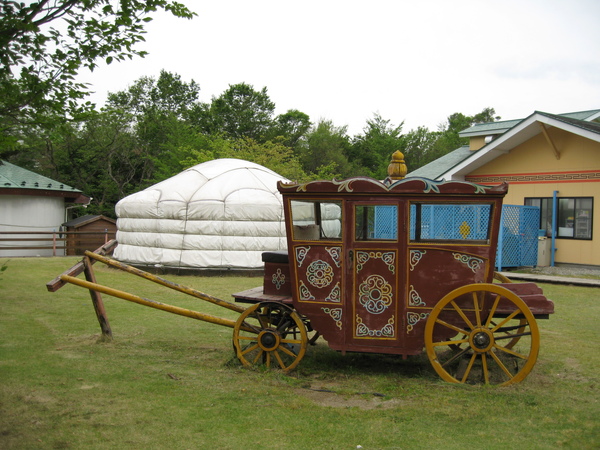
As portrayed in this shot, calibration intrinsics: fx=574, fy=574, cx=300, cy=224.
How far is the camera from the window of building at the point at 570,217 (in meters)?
14.2

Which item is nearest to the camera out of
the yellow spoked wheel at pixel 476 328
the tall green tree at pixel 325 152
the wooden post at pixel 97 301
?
the yellow spoked wheel at pixel 476 328

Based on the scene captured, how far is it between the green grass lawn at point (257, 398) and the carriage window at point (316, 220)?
1.26 m

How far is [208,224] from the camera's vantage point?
13781mm

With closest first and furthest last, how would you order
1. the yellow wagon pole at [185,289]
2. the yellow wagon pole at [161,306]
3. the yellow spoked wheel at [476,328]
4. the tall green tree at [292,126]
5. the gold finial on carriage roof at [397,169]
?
the yellow spoked wheel at [476,328] < the gold finial on carriage roof at [397,169] < the yellow wagon pole at [161,306] < the yellow wagon pole at [185,289] < the tall green tree at [292,126]

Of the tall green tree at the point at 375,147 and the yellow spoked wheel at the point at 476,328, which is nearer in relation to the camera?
the yellow spoked wheel at the point at 476,328

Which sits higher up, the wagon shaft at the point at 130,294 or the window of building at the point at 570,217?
the window of building at the point at 570,217

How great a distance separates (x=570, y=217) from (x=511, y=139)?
2.50 meters

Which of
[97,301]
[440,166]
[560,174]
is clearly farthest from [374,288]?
[440,166]

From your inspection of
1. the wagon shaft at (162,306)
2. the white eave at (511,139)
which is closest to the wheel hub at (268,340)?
the wagon shaft at (162,306)

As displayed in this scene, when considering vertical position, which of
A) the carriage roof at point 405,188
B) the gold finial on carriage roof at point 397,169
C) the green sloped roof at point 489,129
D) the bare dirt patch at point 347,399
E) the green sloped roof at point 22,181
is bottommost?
the bare dirt patch at point 347,399

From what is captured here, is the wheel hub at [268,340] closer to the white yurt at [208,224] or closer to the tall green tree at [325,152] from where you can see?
the white yurt at [208,224]

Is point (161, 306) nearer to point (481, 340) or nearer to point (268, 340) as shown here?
point (268, 340)

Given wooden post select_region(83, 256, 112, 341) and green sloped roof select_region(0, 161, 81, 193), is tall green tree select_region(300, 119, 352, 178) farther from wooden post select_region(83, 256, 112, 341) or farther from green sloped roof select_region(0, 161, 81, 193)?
wooden post select_region(83, 256, 112, 341)

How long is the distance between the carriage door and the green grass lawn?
43 cm
